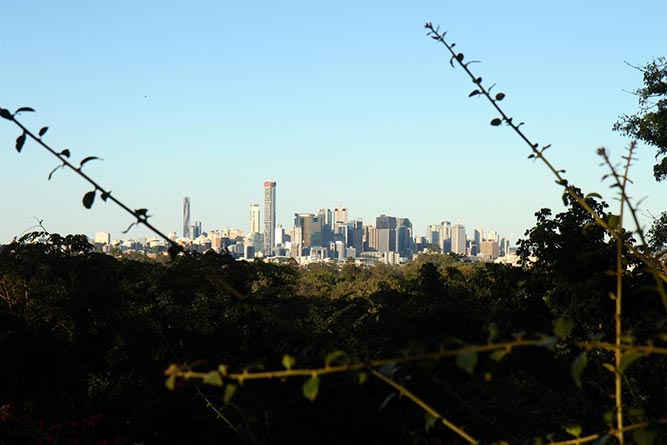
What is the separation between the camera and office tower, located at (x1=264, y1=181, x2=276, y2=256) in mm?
104688

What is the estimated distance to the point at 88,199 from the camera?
3.49 ft

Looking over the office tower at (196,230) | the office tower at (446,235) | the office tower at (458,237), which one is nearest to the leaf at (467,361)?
the office tower at (196,230)

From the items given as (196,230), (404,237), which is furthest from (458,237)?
(196,230)

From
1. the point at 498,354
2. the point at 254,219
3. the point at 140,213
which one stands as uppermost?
the point at 254,219

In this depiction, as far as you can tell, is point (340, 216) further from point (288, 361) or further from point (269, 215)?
point (288, 361)

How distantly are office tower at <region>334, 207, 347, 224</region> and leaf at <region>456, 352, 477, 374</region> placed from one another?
98.8m

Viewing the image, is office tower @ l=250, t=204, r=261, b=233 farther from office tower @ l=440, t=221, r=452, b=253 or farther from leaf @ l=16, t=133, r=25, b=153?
leaf @ l=16, t=133, r=25, b=153

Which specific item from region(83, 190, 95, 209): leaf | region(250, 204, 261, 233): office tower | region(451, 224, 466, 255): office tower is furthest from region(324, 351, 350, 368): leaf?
region(250, 204, 261, 233): office tower

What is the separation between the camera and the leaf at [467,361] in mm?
707

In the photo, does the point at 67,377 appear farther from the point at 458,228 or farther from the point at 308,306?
the point at 458,228

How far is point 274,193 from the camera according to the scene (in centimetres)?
12825

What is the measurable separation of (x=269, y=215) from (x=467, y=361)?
11953 centimetres

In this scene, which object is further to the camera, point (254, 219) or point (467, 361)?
point (254, 219)

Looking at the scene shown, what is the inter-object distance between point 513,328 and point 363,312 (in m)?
1.62
